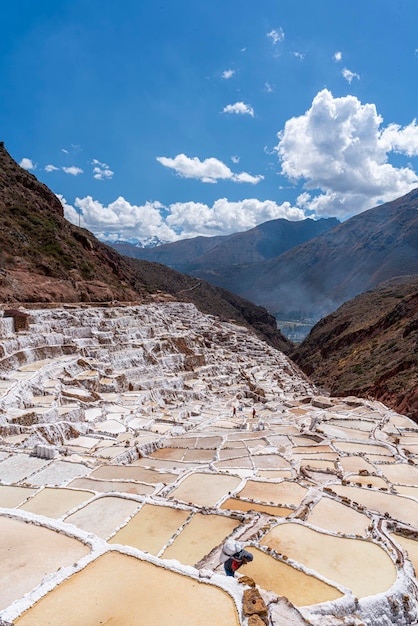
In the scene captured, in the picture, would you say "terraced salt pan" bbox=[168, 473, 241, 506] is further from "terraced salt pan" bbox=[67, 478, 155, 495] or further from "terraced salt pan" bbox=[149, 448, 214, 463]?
"terraced salt pan" bbox=[149, 448, 214, 463]

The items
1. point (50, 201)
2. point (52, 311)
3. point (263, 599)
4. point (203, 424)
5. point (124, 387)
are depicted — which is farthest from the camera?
point (50, 201)

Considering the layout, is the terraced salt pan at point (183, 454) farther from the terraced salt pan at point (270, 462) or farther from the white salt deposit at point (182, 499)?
the terraced salt pan at point (270, 462)

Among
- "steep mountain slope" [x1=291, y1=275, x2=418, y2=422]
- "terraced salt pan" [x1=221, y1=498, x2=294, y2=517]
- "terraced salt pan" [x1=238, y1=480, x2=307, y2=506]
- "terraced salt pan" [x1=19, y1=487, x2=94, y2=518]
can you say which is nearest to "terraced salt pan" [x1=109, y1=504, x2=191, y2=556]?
"terraced salt pan" [x1=221, y1=498, x2=294, y2=517]

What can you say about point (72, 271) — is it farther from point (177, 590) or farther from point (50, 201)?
point (177, 590)

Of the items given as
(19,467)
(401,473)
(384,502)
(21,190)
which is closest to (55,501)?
(19,467)

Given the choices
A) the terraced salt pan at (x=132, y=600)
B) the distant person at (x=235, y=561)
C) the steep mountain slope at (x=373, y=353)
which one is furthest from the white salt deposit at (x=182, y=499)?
the steep mountain slope at (x=373, y=353)

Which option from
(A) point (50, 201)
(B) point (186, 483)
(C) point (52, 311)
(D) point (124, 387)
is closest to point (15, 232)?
(C) point (52, 311)
